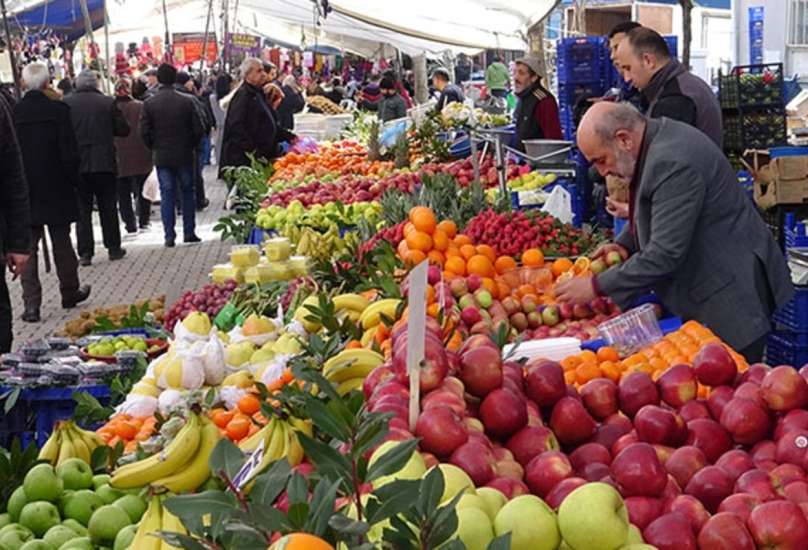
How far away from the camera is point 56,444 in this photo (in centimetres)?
341

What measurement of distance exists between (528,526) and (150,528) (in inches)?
38.9

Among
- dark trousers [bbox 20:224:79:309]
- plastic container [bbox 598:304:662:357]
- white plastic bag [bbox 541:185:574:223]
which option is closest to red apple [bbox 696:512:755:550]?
plastic container [bbox 598:304:662:357]

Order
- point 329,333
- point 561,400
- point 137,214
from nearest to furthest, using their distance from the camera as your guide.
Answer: point 561,400, point 329,333, point 137,214

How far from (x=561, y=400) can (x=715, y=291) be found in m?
1.85

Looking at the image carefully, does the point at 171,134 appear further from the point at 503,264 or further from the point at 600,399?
the point at 600,399

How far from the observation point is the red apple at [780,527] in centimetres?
202

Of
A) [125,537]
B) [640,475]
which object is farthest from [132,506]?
[640,475]

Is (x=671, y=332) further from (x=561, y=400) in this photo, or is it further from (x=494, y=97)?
(x=494, y=97)

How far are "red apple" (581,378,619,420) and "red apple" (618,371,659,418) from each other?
3cm

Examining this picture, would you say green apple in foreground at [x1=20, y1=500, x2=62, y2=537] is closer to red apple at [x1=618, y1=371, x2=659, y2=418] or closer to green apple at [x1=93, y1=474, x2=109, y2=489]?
green apple at [x1=93, y1=474, x2=109, y2=489]

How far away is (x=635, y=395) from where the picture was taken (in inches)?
115

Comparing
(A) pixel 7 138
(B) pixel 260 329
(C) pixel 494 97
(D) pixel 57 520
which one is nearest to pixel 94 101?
(A) pixel 7 138

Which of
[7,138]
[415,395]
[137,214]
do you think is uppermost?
[7,138]

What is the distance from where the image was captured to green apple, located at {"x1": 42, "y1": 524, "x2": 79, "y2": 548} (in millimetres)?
2865
